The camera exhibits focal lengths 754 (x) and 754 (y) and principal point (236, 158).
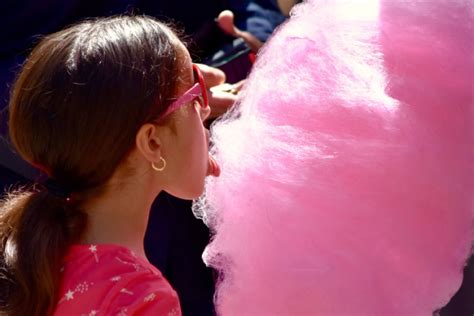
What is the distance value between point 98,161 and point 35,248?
0.42ft

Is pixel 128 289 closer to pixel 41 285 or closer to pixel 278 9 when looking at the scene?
pixel 41 285

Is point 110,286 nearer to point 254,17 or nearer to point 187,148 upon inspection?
point 187,148

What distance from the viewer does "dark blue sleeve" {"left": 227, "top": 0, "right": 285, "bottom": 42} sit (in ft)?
5.20

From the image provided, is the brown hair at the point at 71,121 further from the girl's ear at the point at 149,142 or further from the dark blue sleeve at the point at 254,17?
the dark blue sleeve at the point at 254,17

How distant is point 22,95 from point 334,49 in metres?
0.40

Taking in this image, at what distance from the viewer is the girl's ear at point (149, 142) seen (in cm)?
91

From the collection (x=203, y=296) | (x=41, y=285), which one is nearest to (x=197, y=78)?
(x=41, y=285)

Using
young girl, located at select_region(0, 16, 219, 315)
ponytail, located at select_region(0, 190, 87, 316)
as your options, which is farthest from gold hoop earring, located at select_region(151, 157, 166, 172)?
ponytail, located at select_region(0, 190, 87, 316)

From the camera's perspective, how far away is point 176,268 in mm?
1270

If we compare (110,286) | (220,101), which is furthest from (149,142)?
(220,101)

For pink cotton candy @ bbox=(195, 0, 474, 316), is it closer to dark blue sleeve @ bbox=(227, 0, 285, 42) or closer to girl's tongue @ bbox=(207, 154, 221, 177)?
girl's tongue @ bbox=(207, 154, 221, 177)

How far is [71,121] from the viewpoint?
35.2 inches

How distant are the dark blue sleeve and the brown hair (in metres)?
0.65

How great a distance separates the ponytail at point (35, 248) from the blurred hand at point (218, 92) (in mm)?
344
